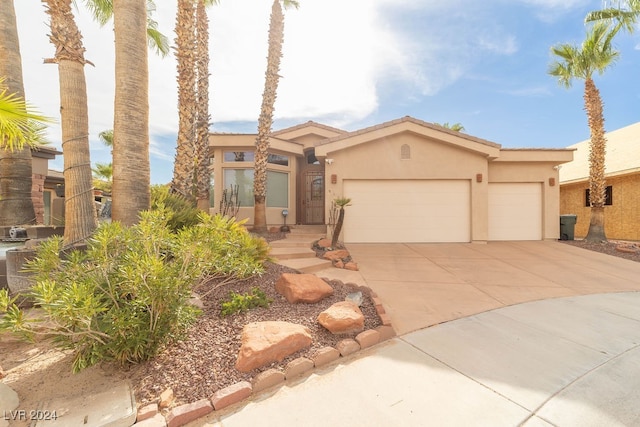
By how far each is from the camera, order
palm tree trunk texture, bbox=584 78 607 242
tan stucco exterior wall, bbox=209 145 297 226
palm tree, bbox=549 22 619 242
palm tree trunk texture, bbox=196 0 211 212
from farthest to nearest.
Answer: tan stucco exterior wall, bbox=209 145 297 226
palm tree trunk texture, bbox=584 78 607 242
palm tree, bbox=549 22 619 242
palm tree trunk texture, bbox=196 0 211 212

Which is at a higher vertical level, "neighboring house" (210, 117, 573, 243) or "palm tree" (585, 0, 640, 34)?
"palm tree" (585, 0, 640, 34)

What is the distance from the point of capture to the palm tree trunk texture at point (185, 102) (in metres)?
7.68

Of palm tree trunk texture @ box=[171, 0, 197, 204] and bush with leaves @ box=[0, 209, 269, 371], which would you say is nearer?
bush with leaves @ box=[0, 209, 269, 371]

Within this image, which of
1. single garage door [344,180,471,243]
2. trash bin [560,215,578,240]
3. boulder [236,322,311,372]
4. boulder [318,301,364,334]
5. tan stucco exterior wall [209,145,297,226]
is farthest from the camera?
tan stucco exterior wall [209,145,297,226]

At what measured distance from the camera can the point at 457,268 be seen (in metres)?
6.62

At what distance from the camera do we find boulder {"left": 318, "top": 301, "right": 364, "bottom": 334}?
3.25 meters

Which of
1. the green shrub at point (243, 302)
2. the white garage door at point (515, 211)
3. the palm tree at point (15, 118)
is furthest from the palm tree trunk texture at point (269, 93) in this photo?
the white garage door at point (515, 211)

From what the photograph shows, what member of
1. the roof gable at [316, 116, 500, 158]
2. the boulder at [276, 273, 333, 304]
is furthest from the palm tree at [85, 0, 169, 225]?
the roof gable at [316, 116, 500, 158]

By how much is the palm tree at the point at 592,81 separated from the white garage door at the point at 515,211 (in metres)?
2.31

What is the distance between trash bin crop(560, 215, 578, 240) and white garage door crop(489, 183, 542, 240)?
4.22 feet

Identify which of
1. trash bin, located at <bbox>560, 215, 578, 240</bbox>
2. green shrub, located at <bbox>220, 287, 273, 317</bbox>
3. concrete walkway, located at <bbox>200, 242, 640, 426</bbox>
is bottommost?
concrete walkway, located at <bbox>200, 242, 640, 426</bbox>

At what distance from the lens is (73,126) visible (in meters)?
4.05

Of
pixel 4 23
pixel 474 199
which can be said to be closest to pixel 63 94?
pixel 4 23

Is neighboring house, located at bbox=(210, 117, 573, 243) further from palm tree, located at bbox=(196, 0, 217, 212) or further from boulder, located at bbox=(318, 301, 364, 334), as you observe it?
boulder, located at bbox=(318, 301, 364, 334)
